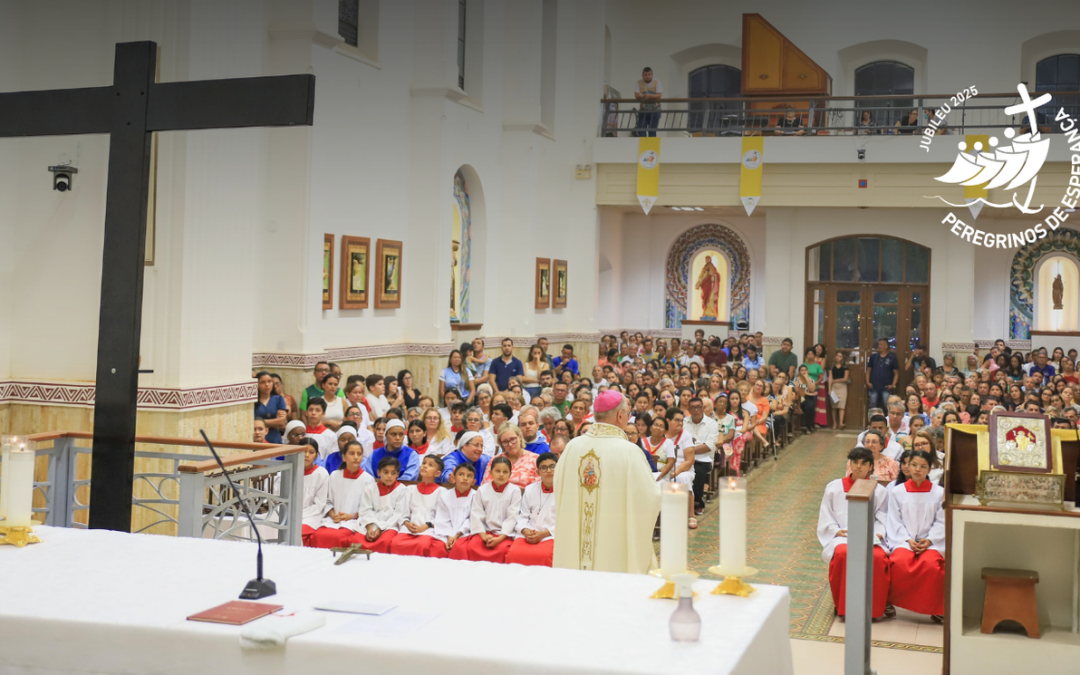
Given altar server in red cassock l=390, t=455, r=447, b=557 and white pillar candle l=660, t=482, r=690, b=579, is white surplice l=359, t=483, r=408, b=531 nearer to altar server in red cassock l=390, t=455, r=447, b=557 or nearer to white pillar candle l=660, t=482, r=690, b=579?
altar server in red cassock l=390, t=455, r=447, b=557

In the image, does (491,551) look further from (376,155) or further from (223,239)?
(376,155)

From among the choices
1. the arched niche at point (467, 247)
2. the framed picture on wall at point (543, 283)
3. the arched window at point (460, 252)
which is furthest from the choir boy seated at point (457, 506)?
the framed picture on wall at point (543, 283)

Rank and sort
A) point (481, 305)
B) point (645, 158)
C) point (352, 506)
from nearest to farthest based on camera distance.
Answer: point (352, 506) → point (481, 305) → point (645, 158)

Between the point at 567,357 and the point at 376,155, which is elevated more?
the point at 376,155

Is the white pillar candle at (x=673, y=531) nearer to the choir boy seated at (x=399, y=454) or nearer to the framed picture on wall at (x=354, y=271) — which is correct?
the choir boy seated at (x=399, y=454)

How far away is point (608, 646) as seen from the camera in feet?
8.99

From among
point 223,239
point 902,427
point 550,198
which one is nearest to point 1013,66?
point 550,198

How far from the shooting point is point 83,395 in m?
8.46

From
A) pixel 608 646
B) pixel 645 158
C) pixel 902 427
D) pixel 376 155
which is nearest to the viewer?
pixel 608 646

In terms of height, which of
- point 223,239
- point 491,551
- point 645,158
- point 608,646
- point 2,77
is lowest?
point 491,551

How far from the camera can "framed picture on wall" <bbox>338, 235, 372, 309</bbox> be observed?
12883mm

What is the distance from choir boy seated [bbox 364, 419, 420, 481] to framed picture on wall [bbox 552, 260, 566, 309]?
10519 millimetres

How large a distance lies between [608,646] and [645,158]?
55.1ft

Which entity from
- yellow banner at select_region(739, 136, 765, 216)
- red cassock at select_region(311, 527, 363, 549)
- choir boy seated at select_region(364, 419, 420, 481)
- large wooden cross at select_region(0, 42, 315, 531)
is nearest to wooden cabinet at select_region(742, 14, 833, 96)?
yellow banner at select_region(739, 136, 765, 216)
